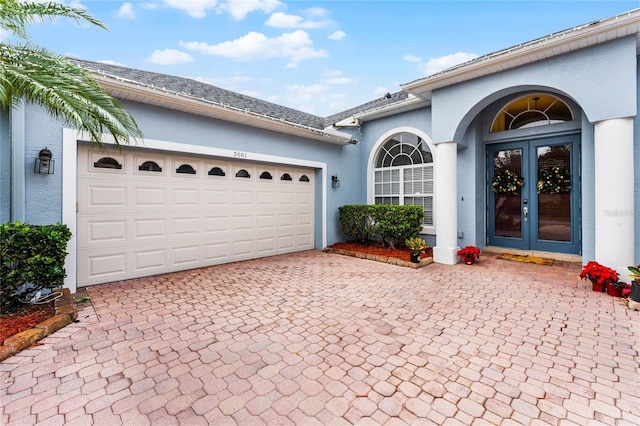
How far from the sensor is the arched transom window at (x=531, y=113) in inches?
250

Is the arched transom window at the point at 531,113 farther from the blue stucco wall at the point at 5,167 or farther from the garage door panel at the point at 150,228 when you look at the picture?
the blue stucco wall at the point at 5,167

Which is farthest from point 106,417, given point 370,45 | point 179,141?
point 370,45

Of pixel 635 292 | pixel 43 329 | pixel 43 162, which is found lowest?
pixel 43 329

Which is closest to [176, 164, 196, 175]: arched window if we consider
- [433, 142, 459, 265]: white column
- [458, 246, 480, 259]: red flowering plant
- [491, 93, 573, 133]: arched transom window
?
[433, 142, 459, 265]: white column

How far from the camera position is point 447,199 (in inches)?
256

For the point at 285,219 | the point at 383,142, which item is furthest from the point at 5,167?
the point at 383,142

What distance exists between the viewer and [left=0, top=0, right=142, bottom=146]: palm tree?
2.89 meters

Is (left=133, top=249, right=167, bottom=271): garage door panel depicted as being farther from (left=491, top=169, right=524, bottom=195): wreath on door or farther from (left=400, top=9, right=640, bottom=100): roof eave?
(left=491, top=169, right=524, bottom=195): wreath on door

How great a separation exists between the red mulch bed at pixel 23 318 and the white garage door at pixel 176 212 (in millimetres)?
1249

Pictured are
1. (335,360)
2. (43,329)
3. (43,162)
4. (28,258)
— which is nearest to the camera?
(335,360)

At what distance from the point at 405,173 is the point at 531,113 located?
10.7 ft

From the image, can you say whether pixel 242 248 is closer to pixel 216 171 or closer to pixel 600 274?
pixel 216 171

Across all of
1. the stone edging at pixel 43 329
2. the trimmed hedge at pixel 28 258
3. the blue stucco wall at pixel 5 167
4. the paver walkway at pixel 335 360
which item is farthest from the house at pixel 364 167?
the paver walkway at pixel 335 360

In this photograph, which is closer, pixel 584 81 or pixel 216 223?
pixel 584 81
